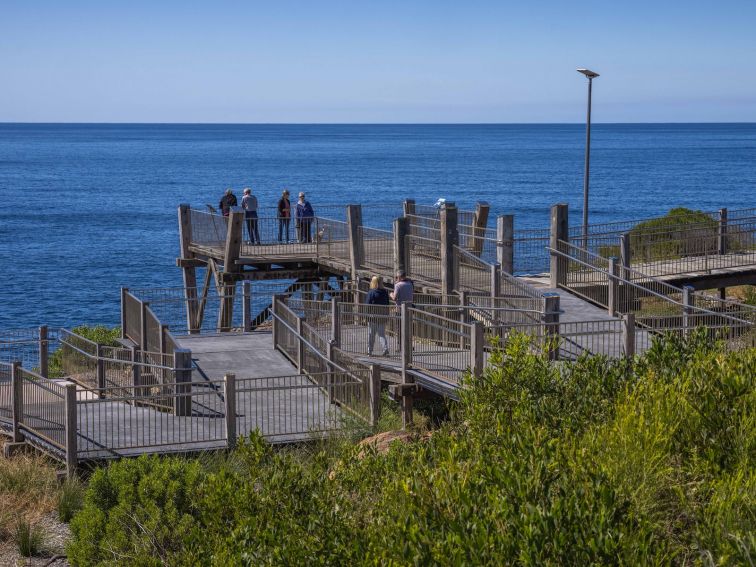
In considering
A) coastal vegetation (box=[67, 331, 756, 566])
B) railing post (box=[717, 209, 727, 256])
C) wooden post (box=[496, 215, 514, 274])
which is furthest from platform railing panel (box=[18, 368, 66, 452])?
railing post (box=[717, 209, 727, 256])

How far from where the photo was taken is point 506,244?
24.8 meters

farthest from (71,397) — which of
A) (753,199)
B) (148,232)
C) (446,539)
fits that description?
(753,199)

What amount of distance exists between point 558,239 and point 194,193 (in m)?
92.2

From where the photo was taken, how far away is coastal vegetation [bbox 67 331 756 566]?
284 inches

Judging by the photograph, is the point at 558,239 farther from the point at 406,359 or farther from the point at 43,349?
the point at 43,349

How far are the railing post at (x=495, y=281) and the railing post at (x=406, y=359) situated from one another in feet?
10.5

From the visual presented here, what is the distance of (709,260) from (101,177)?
11953 cm

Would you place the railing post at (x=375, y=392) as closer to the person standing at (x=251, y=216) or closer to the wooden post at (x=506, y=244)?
the wooden post at (x=506, y=244)

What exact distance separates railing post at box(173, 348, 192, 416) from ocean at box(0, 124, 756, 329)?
16013mm

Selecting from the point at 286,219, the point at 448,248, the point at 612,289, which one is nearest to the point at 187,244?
the point at 286,219

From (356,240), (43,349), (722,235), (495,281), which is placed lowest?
(43,349)

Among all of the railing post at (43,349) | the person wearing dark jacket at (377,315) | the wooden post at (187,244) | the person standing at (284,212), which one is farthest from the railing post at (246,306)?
the person standing at (284,212)

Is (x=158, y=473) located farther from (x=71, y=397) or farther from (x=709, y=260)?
(x=709, y=260)

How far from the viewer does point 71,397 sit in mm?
15672
